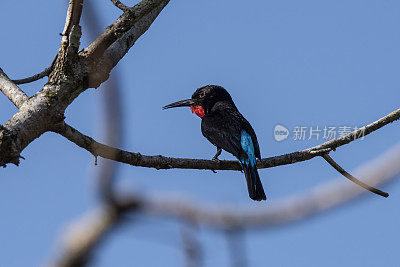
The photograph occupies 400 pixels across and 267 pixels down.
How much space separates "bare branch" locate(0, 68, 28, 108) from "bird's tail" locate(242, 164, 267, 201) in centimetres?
282

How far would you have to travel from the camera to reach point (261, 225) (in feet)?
2.64

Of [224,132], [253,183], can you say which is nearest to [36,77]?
[253,183]

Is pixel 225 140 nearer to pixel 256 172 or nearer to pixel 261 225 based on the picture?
pixel 256 172

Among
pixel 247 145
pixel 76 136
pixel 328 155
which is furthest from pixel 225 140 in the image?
pixel 76 136

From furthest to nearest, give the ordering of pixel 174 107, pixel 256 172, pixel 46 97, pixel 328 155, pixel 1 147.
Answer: pixel 174 107 → pixel 256 172 → pixel 328 155 → pixel 46 97 → pixel 1 147

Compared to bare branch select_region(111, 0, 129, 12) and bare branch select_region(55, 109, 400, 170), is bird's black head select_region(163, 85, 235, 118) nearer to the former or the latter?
bare branch select_region(55, 109, 400, 170)

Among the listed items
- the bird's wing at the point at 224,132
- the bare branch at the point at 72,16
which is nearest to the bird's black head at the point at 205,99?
the bird's wing at the point at 224,132

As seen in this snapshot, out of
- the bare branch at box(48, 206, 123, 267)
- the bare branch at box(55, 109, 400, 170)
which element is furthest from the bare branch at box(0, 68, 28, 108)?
the bare branch at box(48, 206, 123, 267)

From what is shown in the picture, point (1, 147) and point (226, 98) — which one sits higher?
point (226, 98)

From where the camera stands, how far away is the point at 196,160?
3.95 m

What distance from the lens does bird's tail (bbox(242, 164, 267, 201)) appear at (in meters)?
5.36

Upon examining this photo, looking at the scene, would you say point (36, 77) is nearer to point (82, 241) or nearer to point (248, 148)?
point (248, 148)

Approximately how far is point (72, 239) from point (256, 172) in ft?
16.0

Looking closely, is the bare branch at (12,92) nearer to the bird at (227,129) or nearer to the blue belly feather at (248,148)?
the bird at (227,129)
